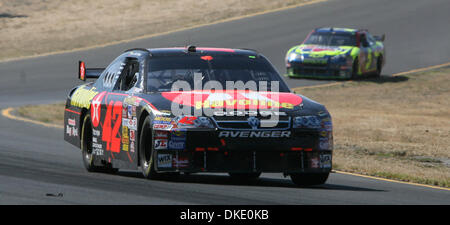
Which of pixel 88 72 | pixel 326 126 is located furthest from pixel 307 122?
pixel 88 72

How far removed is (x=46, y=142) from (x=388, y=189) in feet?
23.3

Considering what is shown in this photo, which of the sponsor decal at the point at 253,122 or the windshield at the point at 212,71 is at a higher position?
the windshield at the point at 212,71

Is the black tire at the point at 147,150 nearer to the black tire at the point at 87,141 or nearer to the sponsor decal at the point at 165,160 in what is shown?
the sponsor decal at the point at 165,160

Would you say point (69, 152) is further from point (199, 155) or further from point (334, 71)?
point (334, 71)

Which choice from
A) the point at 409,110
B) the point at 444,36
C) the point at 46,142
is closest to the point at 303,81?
the point at 409,110

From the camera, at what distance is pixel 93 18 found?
159 ft

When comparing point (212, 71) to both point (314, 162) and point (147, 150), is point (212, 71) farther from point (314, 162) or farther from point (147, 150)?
point (314, 162)

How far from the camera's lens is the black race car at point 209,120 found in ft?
31.9

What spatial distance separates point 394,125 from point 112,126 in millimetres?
10575

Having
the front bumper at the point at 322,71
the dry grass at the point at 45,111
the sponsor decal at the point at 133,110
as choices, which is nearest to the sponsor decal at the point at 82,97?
the sponsor decal at the point at 133,110

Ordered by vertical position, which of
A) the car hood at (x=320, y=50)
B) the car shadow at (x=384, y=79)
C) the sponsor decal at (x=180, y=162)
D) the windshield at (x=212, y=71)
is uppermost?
the windshield at (x=212, y=71)

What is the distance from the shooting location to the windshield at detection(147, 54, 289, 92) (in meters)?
10.8

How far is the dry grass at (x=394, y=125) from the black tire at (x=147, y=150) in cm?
343

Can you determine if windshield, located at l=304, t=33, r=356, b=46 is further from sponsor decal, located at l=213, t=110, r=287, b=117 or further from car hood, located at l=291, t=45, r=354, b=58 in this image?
sponsor decal, located at l=213, t=110, r=287, b=117
